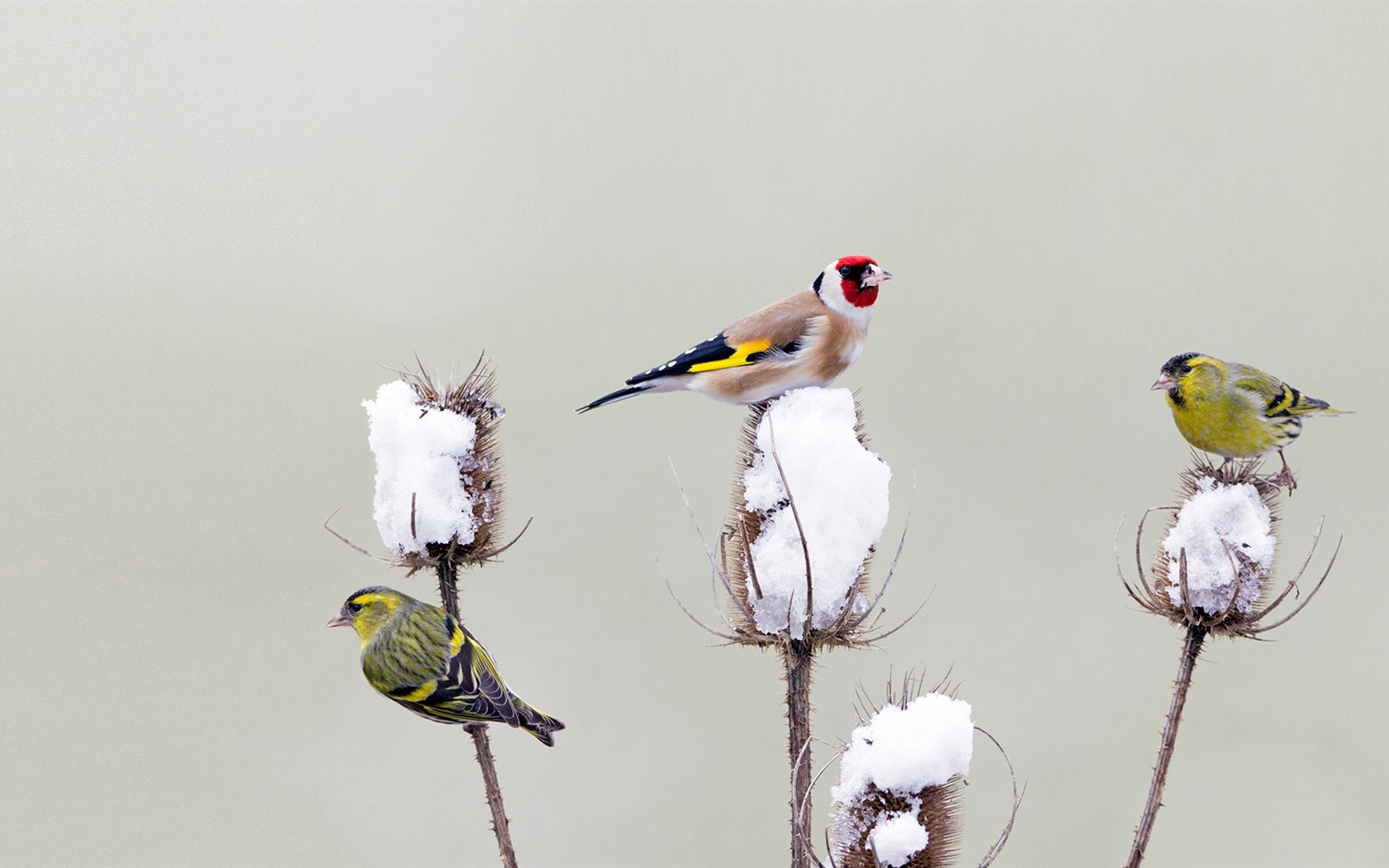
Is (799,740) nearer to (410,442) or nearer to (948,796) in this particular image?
(948,796)

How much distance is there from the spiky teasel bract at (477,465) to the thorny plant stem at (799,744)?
1.47 metres

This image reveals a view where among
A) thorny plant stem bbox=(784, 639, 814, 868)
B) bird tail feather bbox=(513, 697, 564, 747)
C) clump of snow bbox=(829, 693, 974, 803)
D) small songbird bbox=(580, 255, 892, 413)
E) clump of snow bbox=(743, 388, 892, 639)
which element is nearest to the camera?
clump of snow bbox=(829, 693, 974, 803)

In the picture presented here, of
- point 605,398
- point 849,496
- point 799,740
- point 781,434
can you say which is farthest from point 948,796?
point 605,398

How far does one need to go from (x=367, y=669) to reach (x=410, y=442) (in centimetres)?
141

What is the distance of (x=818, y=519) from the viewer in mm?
4410

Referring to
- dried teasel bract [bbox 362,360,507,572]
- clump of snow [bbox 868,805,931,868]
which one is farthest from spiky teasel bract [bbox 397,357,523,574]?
clump of snow [bbox 868,805,931,868]

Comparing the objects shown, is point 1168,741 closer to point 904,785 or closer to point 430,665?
point 904,785

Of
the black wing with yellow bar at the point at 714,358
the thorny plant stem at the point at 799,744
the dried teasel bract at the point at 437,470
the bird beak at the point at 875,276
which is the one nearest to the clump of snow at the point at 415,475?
the dried teasel bract at the point at 437,470

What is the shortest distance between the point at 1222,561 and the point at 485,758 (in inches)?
142

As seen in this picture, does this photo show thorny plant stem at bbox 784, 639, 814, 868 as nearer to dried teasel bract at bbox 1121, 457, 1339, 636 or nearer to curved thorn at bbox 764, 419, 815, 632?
curved thorn at bbox 764, 419, 815, 632

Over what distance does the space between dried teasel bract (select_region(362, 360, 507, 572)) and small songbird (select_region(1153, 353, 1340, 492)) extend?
139 inches

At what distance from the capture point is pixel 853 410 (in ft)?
15.4

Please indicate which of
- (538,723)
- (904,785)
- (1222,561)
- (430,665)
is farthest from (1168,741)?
(430,665)

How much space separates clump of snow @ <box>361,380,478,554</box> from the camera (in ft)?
15.2
